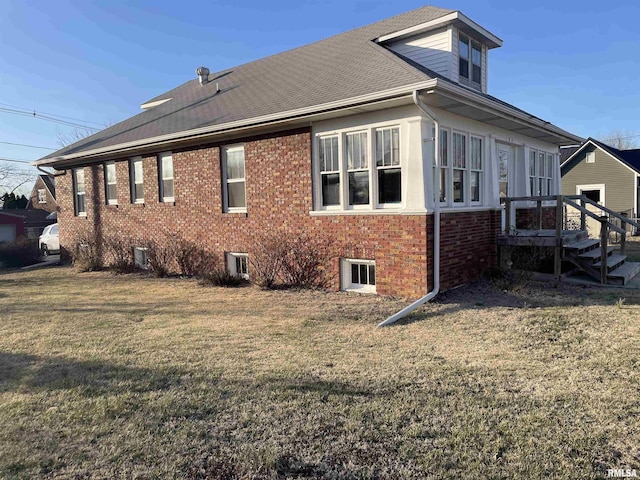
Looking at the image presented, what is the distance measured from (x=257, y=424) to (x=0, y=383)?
2.87 metres

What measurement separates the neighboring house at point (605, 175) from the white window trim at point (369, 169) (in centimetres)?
2365

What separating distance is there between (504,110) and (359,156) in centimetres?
286

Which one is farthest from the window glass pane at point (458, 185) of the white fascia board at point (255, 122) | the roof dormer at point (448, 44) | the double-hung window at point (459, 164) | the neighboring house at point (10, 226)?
the neighboring house at point (10, 226)

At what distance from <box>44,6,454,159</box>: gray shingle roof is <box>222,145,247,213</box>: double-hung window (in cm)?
82

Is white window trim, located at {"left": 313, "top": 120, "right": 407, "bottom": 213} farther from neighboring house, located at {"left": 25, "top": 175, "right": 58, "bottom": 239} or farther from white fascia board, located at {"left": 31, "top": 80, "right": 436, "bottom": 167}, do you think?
neighboring house, located at {"left": 25, "top": 175, "right": 58, "bottom": 239}

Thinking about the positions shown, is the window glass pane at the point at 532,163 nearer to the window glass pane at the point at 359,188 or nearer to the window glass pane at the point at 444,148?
the window glass pane at the point at 444,148

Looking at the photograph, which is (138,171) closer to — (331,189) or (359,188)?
(331,189)

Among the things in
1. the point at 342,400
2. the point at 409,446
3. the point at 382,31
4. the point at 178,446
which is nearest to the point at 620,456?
the point at 409,446

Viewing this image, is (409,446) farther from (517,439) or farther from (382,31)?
(382,31)

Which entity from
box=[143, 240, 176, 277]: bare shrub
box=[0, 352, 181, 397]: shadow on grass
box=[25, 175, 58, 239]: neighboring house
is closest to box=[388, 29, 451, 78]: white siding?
box=[143, 240, 176, 277]: bare shrub

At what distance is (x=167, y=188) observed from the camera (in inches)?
500

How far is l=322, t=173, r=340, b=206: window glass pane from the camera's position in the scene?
897cm

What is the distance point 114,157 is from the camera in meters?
13.9

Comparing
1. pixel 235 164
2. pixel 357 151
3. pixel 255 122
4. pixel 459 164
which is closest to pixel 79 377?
pixel 357 151
